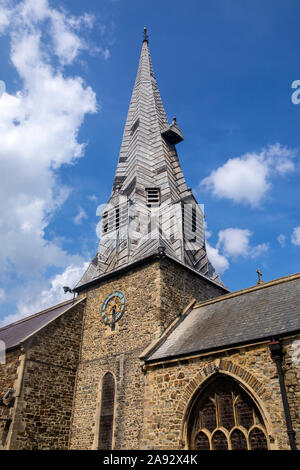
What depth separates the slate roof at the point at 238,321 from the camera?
441 inches

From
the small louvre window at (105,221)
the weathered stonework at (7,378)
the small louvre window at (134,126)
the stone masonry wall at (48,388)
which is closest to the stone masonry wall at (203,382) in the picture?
the stone masonry wall at (48,388)

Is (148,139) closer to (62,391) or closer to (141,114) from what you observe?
(141,114)

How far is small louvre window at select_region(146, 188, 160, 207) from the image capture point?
22.0 metres

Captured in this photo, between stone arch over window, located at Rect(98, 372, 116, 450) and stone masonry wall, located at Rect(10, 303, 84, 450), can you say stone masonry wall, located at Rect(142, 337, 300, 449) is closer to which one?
stone arch over window, located at Rect(98, 372, 116, 450)

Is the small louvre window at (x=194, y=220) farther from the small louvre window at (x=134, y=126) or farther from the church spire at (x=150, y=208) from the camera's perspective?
the small louvre window at (x=134, y=126)

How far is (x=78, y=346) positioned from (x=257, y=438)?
9894 mm

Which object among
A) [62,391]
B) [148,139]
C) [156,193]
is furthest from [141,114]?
[62,391]

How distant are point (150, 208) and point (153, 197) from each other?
40.0 inches

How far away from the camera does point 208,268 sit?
20.8 metres

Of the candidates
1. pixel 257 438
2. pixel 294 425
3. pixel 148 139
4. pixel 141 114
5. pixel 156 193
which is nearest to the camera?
pixel 294 425

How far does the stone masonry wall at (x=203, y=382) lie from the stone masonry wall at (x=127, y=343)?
1586mm

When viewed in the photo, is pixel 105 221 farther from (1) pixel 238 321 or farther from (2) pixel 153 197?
(1) pixel 238 321

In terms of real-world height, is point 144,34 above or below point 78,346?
above
